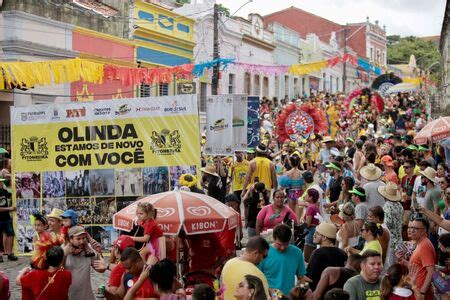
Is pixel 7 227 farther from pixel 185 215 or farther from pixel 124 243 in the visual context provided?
pixel 124 243

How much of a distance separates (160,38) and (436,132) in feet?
58.3

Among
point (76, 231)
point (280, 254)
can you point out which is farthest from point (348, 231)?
point (76, 231)

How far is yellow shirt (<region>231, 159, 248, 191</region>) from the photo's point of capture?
44.2 ft

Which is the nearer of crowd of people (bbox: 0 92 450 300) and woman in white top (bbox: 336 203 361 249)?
crowd of people (bbox: 0 92 450 300)

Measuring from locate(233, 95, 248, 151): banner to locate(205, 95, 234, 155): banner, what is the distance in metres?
0.08

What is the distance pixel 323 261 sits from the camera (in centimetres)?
644

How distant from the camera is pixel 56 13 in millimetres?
22375

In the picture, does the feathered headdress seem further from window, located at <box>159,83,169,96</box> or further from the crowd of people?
window, located at <box>159,83,169,96</box>

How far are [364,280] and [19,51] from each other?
17085 millimetres

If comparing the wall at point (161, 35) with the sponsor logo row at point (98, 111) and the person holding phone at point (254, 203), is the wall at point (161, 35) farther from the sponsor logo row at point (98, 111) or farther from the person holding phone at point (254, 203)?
the person holding phone at point (254, 203)

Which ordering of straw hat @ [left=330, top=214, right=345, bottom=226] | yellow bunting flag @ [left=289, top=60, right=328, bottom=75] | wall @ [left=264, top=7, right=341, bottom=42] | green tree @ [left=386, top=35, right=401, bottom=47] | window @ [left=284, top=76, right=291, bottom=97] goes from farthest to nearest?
green tree @ [left=386, top=35, right=401, bottom=47] → wall @ [left=264, top=7, right=341, bottom=42] → window @ [left=284, top=76, right=291, bottom=97] → yellow bunting flag @ [left=289, top=60, right=328, bottom=75] → straw hat @ [left=330, top=214, right=345, bottom=226]

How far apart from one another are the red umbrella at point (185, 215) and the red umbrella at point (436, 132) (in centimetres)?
619

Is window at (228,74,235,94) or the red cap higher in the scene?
window at (228,74,235,94)

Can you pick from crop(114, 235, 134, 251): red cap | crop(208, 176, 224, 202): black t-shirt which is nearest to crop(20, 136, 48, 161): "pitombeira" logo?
crop(208, 176, 224, 202): black t-shirt
